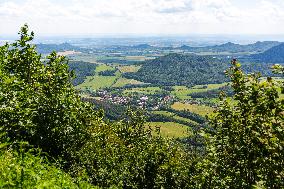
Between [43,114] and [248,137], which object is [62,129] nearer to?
[43,114]

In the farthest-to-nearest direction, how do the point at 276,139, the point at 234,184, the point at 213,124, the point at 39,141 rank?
the point at 39,141
the point at 213,124
the point at 234,184
the point at 276,139

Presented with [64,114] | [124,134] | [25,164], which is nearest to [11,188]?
[25,164]

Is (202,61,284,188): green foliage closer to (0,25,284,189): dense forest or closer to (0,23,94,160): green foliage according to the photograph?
(0,25,284,189): dense forest

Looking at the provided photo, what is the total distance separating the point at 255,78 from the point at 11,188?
9.81m

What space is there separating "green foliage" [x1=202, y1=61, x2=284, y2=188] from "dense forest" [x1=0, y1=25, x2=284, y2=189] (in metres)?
0.04

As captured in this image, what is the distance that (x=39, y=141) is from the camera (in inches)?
1041

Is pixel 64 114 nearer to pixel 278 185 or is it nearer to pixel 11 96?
pixel 11 96

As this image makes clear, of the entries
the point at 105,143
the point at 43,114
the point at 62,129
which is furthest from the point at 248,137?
the point at 105,143

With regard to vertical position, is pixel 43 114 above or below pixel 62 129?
above

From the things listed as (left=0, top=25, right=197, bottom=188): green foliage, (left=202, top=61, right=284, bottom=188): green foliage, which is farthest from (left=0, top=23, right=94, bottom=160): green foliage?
(left=202, top=61, right=284, bottom=188): green foliage

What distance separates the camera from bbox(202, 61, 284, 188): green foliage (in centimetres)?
1314

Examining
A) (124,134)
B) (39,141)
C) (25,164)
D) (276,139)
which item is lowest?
(124,134)

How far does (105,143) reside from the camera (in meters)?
48.0

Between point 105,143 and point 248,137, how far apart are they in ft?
113
